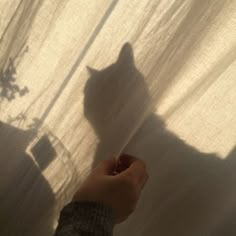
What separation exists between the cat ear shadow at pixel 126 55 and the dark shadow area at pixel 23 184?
0.21m

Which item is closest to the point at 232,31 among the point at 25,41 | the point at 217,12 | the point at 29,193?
the point at 217,12

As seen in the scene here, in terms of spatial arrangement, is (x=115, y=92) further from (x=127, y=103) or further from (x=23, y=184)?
(x=23, y=184)

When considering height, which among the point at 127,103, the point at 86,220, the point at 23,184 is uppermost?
the point at 127,103

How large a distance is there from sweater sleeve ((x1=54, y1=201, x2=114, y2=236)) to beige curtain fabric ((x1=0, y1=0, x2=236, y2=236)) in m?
0.11

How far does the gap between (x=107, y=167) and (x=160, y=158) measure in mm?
100

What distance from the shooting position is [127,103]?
1.82 ft

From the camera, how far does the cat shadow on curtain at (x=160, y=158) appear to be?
543mm

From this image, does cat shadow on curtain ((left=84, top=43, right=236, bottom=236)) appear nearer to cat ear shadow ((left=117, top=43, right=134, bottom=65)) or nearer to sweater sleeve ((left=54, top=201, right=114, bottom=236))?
cat ear shadow ((left=117, top=43, right=134, bottom=65))

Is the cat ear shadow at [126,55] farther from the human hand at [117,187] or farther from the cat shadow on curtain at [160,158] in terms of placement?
the human hand at [117,187]

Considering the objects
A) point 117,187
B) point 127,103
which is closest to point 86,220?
point 117,187

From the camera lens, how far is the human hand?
1.82ft

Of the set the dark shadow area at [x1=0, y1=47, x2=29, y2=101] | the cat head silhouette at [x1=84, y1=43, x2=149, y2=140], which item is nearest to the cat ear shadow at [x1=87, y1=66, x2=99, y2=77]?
the cat head silhouette at [x1=84, y1=43, x2=149, y2=140]

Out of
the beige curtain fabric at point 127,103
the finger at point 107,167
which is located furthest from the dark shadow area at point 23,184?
the finger at point 107,167

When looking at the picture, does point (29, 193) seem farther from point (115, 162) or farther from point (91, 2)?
point (91, 2)
